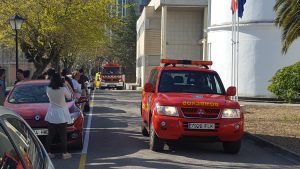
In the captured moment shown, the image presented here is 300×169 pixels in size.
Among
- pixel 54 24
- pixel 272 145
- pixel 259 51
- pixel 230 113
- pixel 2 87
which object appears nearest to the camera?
pixel 230 113

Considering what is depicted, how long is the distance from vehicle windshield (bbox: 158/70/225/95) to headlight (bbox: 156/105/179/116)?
1.08 m

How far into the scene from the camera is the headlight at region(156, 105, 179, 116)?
10359 millimetres

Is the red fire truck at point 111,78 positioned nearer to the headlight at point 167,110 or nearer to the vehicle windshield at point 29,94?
the vehicle windshield at point 29,94

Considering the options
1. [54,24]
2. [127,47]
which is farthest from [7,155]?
[127,47]

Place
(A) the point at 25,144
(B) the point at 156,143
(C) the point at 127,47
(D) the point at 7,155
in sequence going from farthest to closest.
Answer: (C) the point at 127,47 → (B) the point at 156,143 → (A) the point at 25,144 → (D) the point at 7,155

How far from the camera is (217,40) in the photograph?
2934 cm

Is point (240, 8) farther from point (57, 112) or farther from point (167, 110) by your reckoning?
point (57, 112)

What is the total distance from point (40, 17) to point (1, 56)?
44629mm

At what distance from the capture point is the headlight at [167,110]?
10359 mm

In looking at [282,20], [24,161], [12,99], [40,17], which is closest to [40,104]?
[12,99]

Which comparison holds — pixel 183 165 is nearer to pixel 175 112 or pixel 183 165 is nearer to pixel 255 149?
pixel 175 112

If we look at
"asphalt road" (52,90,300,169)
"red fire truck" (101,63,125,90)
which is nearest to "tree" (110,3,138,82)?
"red fire truck" (101,63,125,90)

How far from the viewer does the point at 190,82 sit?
38.5 ft

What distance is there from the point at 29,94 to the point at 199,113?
4035mm
